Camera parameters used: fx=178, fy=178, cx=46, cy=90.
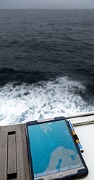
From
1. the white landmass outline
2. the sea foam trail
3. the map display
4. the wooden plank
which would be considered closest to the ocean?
the sea foam trail

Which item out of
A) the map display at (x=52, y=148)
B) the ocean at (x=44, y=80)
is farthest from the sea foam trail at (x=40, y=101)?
the map display at (x=52, y=148)

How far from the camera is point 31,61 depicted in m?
32.3

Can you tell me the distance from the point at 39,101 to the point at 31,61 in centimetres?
1589

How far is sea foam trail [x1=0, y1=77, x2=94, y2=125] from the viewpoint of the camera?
50.7 ft

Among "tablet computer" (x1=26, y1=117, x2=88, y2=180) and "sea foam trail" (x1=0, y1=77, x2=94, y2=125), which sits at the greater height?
"sea foam trail" (x1=0, y1=77, x2=94, y2=125)

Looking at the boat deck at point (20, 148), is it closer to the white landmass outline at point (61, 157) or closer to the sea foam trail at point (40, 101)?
the white landmass outline at point (61, 157)

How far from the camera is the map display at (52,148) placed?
21.6ft

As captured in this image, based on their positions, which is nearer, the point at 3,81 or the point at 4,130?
the point at 4,130

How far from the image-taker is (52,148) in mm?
7301

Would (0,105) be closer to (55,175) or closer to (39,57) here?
(55,175)

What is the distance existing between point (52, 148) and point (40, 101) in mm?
10698

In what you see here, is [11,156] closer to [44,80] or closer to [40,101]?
[40,101]

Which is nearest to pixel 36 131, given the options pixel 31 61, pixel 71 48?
pixel 31 61

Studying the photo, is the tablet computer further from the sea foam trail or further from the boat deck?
the sea foam trail
